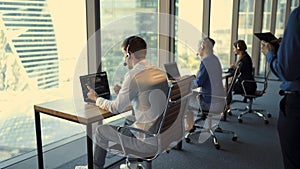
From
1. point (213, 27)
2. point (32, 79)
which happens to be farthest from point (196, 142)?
point (213, 27)

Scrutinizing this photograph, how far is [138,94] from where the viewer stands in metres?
1.95

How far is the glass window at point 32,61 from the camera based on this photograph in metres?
2.52

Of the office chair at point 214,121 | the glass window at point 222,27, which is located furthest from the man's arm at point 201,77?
the glass window at point 222,27

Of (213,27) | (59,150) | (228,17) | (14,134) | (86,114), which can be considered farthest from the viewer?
(228,17)

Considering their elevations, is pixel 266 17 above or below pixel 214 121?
above

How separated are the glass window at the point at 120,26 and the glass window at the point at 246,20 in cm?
338

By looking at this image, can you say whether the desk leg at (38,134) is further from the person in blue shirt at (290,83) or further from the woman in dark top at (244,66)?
the woman in dark top at (244,66)

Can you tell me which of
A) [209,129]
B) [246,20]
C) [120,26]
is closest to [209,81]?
[209,129]

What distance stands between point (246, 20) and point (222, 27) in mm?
1307

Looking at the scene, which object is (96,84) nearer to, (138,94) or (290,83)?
(138,94)

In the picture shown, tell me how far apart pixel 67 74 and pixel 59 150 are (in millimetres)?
772

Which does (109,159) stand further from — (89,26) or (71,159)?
(89,26)

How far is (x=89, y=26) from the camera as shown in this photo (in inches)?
120

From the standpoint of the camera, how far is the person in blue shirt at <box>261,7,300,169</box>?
1512 millimetres
